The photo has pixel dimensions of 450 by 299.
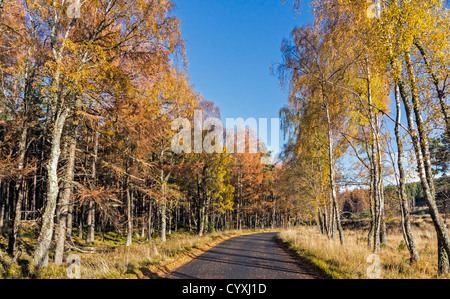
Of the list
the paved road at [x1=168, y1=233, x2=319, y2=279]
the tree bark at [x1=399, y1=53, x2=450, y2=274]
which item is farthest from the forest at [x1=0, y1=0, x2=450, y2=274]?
the paved road at [x1=168, y1=233, x2=319, y2=279]

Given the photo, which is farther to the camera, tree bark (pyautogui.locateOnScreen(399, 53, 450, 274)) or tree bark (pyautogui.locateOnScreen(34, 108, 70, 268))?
tree bark (pyautogui.locateOnScreen(34, 108, 70, 268))

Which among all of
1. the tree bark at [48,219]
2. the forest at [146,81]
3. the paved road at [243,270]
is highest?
the forest at [146,81]

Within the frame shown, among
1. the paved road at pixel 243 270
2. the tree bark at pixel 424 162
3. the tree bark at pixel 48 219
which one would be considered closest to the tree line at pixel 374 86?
the tree bark at pixel 424 162

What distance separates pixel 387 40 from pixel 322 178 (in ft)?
42.1

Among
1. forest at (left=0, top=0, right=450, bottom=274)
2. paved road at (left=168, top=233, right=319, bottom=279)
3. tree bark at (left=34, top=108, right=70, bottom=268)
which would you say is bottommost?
paved road at (left=168, top=233, right=319, bottom=279)

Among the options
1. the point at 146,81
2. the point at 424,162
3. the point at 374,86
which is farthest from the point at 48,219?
the point at 374,86

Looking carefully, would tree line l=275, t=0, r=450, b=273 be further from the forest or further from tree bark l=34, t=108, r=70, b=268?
tree bark l=34, t=108, r=70, b=268

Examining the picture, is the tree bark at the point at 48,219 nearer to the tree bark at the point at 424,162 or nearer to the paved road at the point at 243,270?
the paved road at the point at 243,270

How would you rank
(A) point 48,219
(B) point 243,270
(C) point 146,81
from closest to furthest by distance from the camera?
(A) point 48,219, (B) point 243,270, (C) point 146,81

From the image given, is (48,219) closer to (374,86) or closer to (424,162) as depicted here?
(424,162)

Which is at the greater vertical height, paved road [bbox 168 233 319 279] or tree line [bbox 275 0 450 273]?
tree line [bbox 275 0 450 273]
